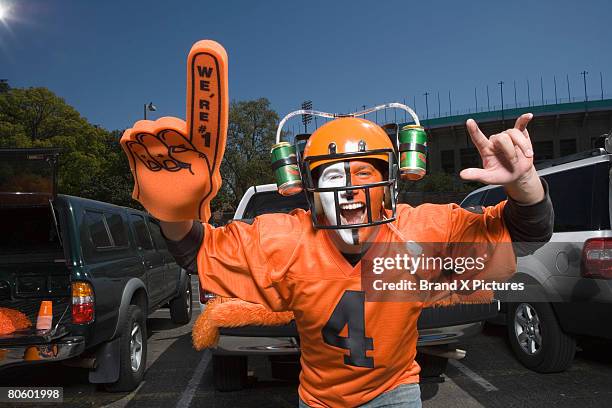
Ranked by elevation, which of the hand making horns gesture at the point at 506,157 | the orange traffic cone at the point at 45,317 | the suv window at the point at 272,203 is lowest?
the orange traffic cone at the point at 45,317

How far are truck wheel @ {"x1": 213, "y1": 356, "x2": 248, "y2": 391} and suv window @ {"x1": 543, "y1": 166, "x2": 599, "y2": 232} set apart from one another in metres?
3.26

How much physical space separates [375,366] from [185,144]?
976mm

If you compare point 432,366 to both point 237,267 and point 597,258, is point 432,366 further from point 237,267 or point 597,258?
point 237,267

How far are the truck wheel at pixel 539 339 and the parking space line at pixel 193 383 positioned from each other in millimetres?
3409

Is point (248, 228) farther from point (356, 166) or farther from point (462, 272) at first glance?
point (462, 272)

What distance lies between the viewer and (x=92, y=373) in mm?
4832

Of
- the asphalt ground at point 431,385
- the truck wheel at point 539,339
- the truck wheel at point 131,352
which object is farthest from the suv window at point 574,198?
the truck wheel at point 131,352

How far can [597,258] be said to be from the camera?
174 inches

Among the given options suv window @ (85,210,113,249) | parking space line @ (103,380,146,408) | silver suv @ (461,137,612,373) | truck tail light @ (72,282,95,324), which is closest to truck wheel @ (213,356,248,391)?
parking space line @ (103,380,146,408)

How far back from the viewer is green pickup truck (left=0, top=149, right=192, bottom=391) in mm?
4430

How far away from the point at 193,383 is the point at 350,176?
4.28 m

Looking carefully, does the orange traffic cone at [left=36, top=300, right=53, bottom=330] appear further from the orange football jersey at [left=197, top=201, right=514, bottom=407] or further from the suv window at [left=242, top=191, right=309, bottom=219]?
the orange football jersey at [left=197, top=201, right=514, bottom=407]

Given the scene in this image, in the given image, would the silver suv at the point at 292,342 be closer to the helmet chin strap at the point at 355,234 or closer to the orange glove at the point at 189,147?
the helmet chin strap at the point at 355,234

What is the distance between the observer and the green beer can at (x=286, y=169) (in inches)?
80.4
